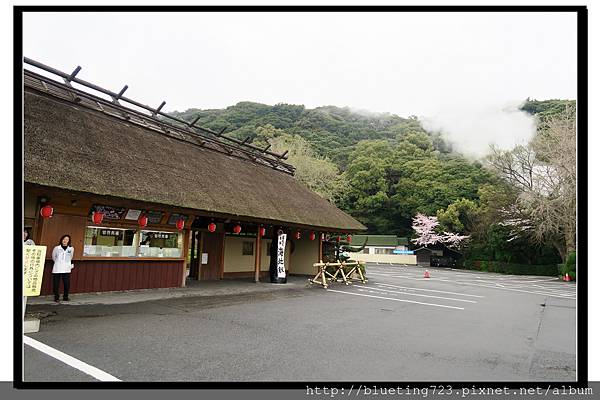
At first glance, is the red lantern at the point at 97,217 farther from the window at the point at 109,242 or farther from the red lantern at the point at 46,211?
the red lantern at the point at 46,211

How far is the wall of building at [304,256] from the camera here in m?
17.9

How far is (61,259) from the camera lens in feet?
25.0

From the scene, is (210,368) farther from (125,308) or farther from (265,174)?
(265,174)

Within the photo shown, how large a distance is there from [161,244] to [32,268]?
5.14 meters

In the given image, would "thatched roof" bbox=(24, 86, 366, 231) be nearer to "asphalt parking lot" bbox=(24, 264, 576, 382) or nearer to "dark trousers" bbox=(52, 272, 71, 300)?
"dark trousers" bbox=(52, 272, 71, 300)

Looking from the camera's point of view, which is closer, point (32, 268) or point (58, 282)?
point (32, 268)

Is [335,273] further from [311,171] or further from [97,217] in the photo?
[311,171]

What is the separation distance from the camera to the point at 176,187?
9.89m

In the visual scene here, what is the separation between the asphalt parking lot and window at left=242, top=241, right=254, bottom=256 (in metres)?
6.00

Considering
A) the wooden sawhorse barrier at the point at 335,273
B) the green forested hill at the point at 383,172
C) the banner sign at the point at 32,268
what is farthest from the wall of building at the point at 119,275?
the green forested hill at the point at 383,172

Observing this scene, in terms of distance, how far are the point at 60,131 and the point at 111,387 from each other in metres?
6.87

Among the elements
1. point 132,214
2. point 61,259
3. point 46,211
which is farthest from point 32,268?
point 132,214

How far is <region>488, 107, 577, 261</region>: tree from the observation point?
24125 millimetres

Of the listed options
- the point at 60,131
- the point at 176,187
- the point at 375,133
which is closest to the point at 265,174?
the point at 176,187
